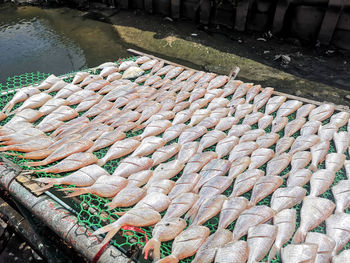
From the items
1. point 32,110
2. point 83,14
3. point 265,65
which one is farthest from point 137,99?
point 83,14

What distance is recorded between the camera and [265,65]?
35.9ft

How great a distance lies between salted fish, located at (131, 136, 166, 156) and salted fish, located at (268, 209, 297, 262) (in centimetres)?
212

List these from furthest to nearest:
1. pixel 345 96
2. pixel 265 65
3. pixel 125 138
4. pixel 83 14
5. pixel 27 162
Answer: pixel 83 14 → pixel 265 65 → pixel 345 96 → pixel 125 138 → pixel 27 162

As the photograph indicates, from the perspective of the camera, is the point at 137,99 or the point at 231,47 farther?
the point at 231,47

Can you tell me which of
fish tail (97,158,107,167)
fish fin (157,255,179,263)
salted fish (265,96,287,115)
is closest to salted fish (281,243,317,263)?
fish fin (157,255,179,263)

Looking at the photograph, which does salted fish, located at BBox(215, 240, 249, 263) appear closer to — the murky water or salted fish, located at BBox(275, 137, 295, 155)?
salted fish, located at BBox(275, 137, 295, 155)

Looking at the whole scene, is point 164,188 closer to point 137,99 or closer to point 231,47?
point 137,99

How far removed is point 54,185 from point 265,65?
9.89 metres

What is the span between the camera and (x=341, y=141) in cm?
418

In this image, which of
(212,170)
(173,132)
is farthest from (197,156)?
(173,132)

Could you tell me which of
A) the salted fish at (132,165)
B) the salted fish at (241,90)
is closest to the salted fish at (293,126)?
the salted fish at (241,90)

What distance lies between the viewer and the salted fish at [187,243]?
2.82 meters

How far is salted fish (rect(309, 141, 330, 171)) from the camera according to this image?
391 centimetres

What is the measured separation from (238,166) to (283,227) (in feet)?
3.63
